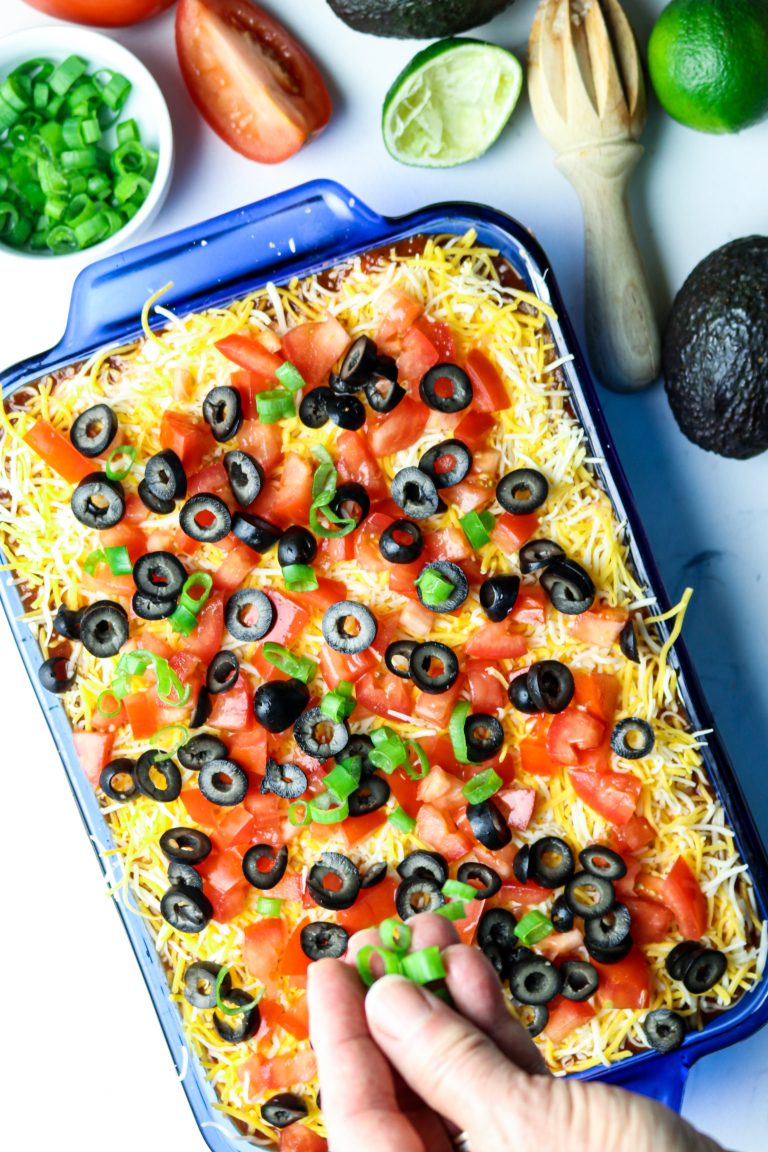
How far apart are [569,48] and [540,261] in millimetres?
522

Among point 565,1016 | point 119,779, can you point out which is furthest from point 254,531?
point 565,1016

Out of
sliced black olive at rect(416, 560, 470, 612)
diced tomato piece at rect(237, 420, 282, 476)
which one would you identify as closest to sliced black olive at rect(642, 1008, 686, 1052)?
sliced black olive at rect(416, 560, 470, 612)

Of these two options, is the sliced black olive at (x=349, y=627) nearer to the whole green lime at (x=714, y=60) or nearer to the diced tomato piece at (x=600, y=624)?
the diced tomato piece at (x=600, y=624)

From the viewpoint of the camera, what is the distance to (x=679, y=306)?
8.17 feet

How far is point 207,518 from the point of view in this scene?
7.85ft

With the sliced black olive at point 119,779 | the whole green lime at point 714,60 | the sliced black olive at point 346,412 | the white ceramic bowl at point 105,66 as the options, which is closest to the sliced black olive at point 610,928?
the sliced black olive at point 119,779

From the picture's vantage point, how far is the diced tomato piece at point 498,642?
2328 millimetres

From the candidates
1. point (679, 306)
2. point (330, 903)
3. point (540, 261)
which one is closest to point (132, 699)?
point (330, 903)

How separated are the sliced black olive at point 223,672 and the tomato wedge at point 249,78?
1.21m

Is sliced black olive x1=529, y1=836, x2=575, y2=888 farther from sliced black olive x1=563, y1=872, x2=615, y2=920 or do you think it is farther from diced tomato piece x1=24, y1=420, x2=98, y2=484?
diced tomato piece x1=24, y1=420, x2=98, y2=484

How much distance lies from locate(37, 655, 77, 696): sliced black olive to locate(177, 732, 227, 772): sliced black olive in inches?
11.7

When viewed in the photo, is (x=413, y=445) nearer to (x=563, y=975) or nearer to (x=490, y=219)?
(x=490, y=219)

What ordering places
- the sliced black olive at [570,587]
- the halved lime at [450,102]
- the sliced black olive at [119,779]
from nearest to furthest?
the sliced black olive at [570,587] → the sliced black olive at [119,779] → the halved lime at [450,102]

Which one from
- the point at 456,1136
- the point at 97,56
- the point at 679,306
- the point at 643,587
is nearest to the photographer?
the point at 456,1136
